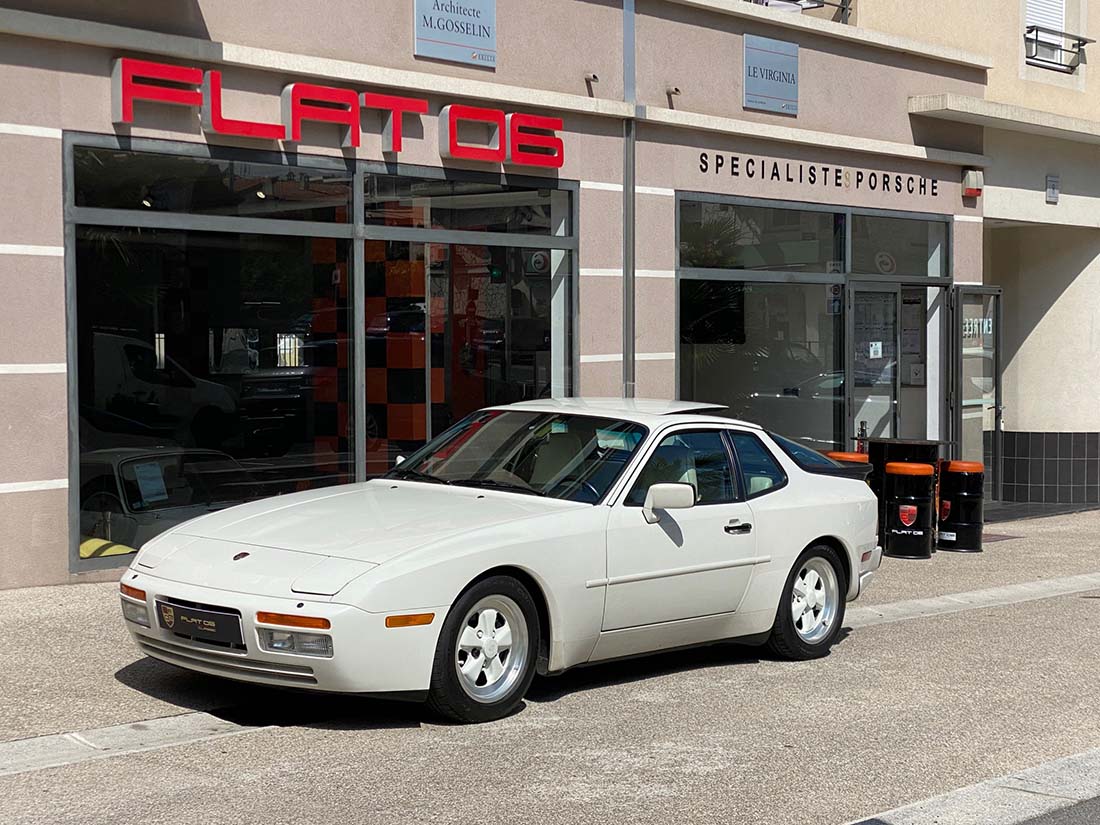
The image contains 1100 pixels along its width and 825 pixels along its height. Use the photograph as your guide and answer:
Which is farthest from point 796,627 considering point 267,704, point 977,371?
point 977,371

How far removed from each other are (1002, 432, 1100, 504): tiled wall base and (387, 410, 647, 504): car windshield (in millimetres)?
12384

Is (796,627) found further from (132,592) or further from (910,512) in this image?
(910,512)

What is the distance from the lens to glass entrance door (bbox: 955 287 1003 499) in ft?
56.0

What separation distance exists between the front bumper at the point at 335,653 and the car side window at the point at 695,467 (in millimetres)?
1693

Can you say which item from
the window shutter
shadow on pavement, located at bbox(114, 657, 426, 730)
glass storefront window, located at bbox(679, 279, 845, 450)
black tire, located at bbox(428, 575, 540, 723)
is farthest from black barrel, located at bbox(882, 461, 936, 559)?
the window shutter

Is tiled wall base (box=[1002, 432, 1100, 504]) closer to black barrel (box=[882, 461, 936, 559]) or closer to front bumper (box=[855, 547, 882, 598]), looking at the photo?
black barrel (box=[882, 461, 936, 559])

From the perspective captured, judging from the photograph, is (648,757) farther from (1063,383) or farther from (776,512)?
(1063,383)

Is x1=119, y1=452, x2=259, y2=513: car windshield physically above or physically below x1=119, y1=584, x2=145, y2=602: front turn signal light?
above

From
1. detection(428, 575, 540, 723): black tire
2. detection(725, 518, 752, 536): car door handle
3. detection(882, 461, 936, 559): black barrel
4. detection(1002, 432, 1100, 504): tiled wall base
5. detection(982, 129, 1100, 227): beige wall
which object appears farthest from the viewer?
detection(1002, 432, 1100, 504): tiled wall base

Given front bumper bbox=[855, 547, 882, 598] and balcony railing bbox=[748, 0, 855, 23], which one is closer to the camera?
front bumper bbox=[855, 547, 882, 598]

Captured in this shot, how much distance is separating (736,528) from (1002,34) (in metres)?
12.0

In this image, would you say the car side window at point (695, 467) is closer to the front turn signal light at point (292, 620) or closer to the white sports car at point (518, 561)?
the white sports car at point (518, 561)

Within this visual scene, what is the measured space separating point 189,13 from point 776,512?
547 centimetres

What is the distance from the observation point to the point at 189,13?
10.2 m
